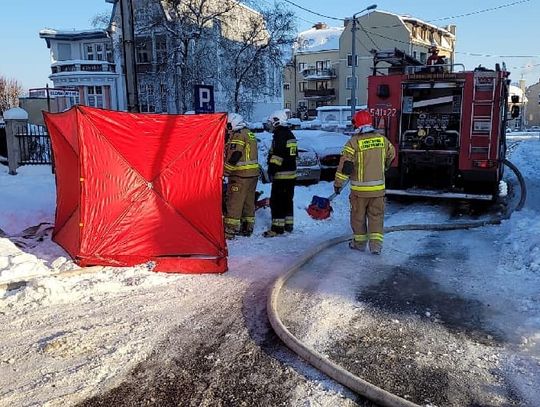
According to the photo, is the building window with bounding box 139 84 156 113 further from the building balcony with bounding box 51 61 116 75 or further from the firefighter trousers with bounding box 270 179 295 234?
the firefighter trousers with bounding box 270 179 295 234

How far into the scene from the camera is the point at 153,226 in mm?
5645

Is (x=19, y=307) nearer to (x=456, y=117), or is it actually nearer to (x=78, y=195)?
(x=78, y=195)

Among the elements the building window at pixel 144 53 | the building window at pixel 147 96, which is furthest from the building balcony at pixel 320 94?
the building window at pixel 147 96

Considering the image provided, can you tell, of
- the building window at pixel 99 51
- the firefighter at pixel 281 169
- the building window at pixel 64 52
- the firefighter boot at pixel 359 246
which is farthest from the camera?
the building window at pixel 64 52

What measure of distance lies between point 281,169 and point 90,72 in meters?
31.7

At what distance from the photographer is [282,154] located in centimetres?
705

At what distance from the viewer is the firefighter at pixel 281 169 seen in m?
7.05

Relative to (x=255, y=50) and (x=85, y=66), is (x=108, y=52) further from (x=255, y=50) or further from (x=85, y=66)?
(x=255, y=50)

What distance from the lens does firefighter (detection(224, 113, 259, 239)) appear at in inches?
270

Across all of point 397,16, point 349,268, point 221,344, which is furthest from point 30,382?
point 397,16

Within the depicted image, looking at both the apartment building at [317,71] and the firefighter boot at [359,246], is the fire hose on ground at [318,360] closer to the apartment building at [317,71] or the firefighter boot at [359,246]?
the firefighter boot at [359,246]

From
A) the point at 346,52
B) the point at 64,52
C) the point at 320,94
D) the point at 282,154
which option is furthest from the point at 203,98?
the point at 320,94

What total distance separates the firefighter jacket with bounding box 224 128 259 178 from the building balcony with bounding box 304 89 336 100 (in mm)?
52589

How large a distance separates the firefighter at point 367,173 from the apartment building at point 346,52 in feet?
136
